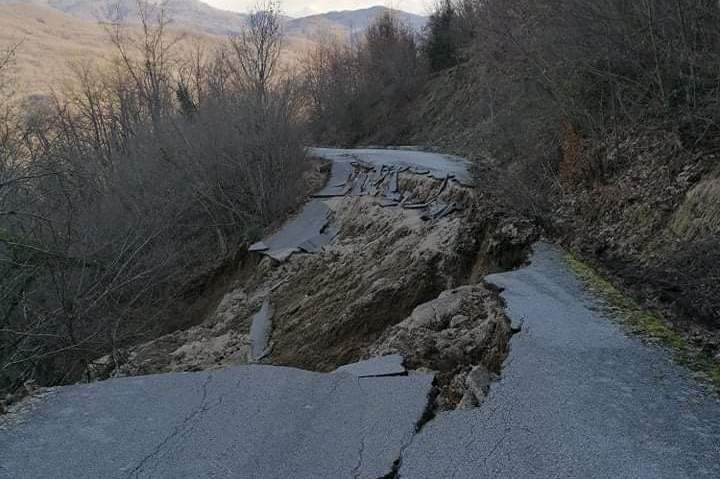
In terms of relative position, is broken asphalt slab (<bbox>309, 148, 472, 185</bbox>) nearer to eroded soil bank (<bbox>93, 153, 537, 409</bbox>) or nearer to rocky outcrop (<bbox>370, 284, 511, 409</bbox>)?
eroded soil bank (<bbox>93, 153, 537, 409</bbox>)

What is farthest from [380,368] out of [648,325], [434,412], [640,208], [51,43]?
[51,43]

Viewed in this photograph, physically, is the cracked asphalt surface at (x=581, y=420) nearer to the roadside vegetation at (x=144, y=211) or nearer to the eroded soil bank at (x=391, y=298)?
the eroded soil bank at (x=391, y=298)

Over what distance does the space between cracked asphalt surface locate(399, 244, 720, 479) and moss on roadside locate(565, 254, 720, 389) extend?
14cm

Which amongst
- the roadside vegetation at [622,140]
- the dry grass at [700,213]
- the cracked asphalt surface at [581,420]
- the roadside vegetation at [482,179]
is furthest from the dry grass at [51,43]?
the cracked asphalt surface at [581,420]

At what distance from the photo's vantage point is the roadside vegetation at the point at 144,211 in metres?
8.09

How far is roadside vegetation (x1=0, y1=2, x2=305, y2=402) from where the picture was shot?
8.09m

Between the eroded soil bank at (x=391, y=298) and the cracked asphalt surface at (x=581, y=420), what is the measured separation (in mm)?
306

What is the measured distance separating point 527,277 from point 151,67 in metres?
27.9

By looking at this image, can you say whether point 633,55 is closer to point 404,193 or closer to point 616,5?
point 616,5

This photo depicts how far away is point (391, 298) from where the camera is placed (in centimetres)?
846

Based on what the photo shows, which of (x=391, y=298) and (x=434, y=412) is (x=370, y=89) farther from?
(x=434, y=412)

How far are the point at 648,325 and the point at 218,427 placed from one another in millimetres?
3764

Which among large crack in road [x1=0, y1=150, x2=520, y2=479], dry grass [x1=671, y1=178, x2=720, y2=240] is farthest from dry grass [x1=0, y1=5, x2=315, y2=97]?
dry grass [x1=671, y1=178, x2=720, y2=240]

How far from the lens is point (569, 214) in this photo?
865cm
